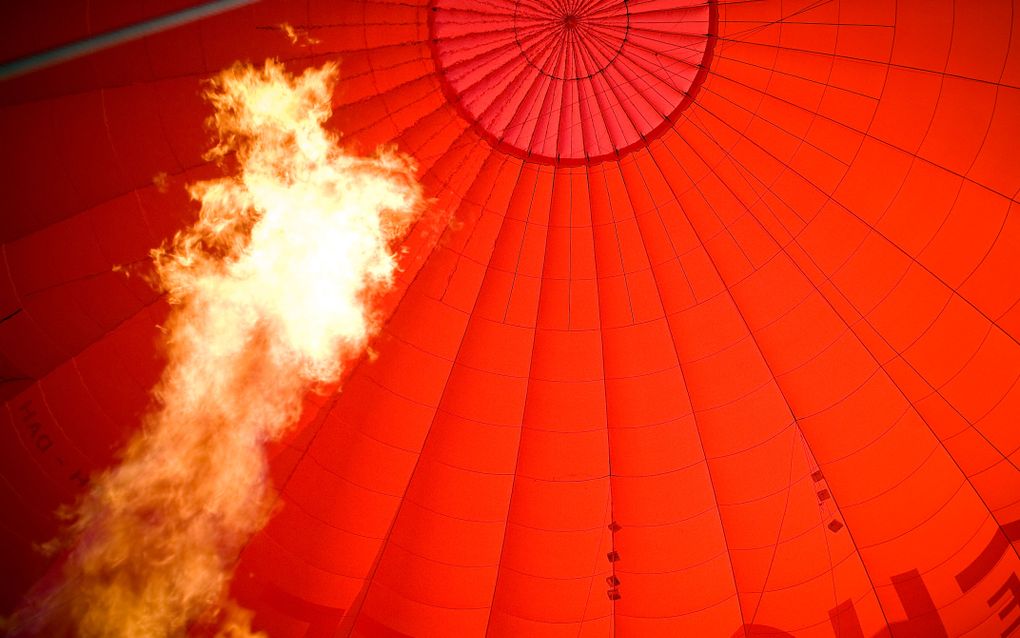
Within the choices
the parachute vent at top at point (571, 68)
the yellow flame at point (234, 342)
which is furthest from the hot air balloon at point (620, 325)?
the yellow flame at point (234, 342)

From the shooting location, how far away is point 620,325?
5254 mm

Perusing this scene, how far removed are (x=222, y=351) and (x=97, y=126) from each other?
177 cm

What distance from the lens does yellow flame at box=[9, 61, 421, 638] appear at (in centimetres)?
446

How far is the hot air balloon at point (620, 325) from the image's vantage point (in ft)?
14.6

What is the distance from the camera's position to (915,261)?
489 cm

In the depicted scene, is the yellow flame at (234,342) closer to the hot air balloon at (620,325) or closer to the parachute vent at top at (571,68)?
the hot air balloon at (620,325)

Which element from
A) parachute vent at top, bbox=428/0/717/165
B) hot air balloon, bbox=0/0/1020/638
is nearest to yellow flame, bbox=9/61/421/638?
hot air balloon, bbox=0/0/1020/638

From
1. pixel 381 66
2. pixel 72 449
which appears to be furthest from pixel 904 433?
pixel 72 449

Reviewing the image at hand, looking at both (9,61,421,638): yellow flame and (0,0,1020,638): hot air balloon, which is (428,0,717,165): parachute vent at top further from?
(9,61,421,638): yellow flame

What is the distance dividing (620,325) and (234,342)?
3.12 m

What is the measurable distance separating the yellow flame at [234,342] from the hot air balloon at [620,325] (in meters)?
0.16

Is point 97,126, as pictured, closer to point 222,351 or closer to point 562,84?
point 222,351

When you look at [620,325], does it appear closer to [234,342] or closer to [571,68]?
[571,68]

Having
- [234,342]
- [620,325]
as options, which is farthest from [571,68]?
[234,342]
